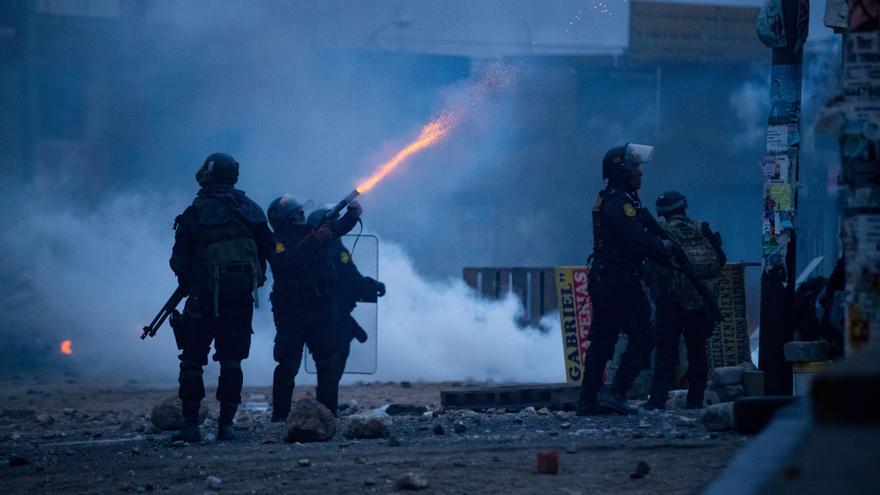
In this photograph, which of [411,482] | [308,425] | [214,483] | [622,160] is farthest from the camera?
[622,160]

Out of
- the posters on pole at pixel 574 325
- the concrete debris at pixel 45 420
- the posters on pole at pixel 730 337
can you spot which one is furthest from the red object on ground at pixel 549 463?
the concrete debris at pixel 45 420

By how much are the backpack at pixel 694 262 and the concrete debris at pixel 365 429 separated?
2563 mm

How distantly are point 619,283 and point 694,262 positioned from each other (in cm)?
116

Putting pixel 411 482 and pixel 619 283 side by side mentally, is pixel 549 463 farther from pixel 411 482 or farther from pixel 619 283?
pixel 619 283

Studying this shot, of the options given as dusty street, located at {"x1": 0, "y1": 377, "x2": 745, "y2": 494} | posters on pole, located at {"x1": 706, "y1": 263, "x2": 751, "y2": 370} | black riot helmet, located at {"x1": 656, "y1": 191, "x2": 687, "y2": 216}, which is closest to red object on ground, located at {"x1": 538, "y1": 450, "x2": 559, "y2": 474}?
dusty street, located at {"x1": 0, "y1": 377, "x2": 745, "y2": 494}

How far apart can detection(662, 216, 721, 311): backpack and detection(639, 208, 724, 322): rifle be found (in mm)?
73

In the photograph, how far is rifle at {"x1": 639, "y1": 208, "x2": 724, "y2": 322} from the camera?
7727 millimetres

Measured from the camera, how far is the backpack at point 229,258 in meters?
7.23

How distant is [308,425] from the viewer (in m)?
6.96

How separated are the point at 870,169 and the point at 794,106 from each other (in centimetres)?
350

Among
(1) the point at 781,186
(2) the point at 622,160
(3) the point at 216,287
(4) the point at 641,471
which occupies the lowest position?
(4) the point at 641,471

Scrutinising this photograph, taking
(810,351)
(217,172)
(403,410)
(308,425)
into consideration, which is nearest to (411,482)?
(308,425)

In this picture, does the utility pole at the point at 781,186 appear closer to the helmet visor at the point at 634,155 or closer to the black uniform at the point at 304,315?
the helmet visor at the point at 634,155

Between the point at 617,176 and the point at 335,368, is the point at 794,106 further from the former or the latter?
the point at 335,368
